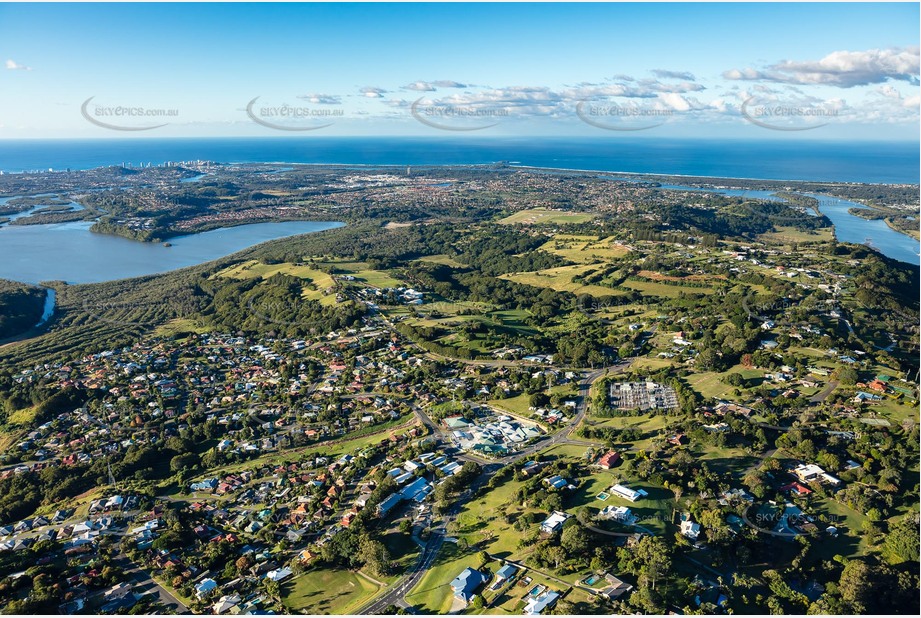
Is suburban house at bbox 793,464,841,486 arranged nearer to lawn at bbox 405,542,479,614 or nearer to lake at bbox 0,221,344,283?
lawn at bbox 405,542,479,614

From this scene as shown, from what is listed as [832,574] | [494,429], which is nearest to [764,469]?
[832,574]

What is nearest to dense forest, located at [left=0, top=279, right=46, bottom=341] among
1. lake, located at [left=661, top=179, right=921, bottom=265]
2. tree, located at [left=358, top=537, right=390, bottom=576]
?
tree, located at [left=358, top=537, right=390, bottom=576]

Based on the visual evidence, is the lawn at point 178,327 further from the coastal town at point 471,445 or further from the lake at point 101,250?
the lake at point 101,250

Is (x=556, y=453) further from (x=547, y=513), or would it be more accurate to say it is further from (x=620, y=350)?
(x=620, y=350)

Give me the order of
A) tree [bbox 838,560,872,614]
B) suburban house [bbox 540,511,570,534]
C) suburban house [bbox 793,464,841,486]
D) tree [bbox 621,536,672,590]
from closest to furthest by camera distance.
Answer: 1. tree [bbox 838,560,872,614]
2. tree [bbox 621,536,672,590]
3. suburban house [bbox 540,511,570,534]
4. suburban house [bbox 793,464,841,486]

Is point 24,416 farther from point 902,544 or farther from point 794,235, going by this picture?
point 794,235

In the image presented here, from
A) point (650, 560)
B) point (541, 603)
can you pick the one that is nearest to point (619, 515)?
point (650, 560)

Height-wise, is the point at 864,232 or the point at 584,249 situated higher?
the point at 864,232

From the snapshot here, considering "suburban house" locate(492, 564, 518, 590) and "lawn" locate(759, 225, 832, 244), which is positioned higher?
"lawn" locate(759, 225, 832, 244)
